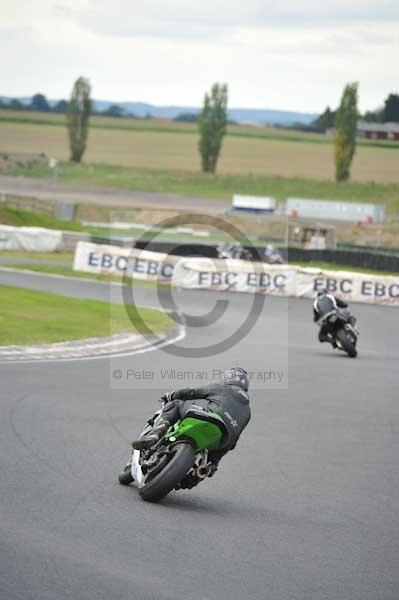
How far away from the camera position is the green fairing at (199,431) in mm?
8500

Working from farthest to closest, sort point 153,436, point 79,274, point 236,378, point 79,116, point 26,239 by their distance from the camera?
point 79,116 → point 26,239 → point 79,274 → point 236,378 → point 153,436

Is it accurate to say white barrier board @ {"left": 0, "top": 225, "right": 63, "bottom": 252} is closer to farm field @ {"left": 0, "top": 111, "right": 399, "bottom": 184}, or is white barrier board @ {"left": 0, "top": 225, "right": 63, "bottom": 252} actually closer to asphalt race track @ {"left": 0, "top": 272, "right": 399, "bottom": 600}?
asphalt race track @ {"left": 0, "top": 272, "right": 399, "bottom": 600}

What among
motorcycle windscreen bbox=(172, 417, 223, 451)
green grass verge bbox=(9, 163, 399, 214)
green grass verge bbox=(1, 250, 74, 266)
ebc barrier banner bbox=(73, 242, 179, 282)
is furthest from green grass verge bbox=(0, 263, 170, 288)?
green grass verge bbox=(9, 163, 399, 214)

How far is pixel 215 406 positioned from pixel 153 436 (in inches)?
20.4

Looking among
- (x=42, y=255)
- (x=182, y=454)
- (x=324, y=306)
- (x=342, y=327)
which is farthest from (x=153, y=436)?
(x=42, y=255)

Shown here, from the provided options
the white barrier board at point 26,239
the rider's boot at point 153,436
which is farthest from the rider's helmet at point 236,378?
the white barrier board at point 26,239

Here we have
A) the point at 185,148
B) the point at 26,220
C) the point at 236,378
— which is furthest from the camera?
the point at 185,148

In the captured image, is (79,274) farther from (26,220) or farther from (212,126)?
(212,126)

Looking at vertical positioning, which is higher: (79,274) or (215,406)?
(215,406)

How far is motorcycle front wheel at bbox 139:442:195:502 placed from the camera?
839 cm

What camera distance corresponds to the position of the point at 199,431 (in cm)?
852

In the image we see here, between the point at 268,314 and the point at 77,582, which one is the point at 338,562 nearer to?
the point at 77,582

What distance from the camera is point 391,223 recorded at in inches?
2891

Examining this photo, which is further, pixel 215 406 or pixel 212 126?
pixel 212 126
